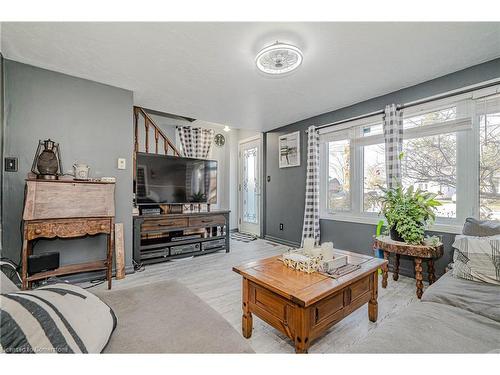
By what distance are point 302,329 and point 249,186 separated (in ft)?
13.8

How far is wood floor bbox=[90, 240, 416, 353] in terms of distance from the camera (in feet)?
4.84

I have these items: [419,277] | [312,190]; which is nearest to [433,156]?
[419,277]

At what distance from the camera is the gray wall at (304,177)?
2.30 meters

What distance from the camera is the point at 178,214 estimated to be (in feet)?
10.6

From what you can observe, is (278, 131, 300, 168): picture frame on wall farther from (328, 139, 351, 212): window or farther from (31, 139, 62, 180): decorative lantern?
(31, 139, 62, 180): decorative lantern

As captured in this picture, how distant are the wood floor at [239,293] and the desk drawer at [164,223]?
50 centimetres

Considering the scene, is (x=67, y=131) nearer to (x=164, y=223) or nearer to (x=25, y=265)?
(x=25, y=265)

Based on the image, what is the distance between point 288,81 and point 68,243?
2913 mm

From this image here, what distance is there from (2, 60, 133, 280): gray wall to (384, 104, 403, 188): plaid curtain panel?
3086 millimetres

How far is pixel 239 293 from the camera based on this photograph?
2.21m

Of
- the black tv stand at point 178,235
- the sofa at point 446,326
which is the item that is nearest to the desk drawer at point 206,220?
the black tv stand at point 178,235

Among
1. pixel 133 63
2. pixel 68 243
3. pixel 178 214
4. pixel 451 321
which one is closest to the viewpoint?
pixel 451 321
